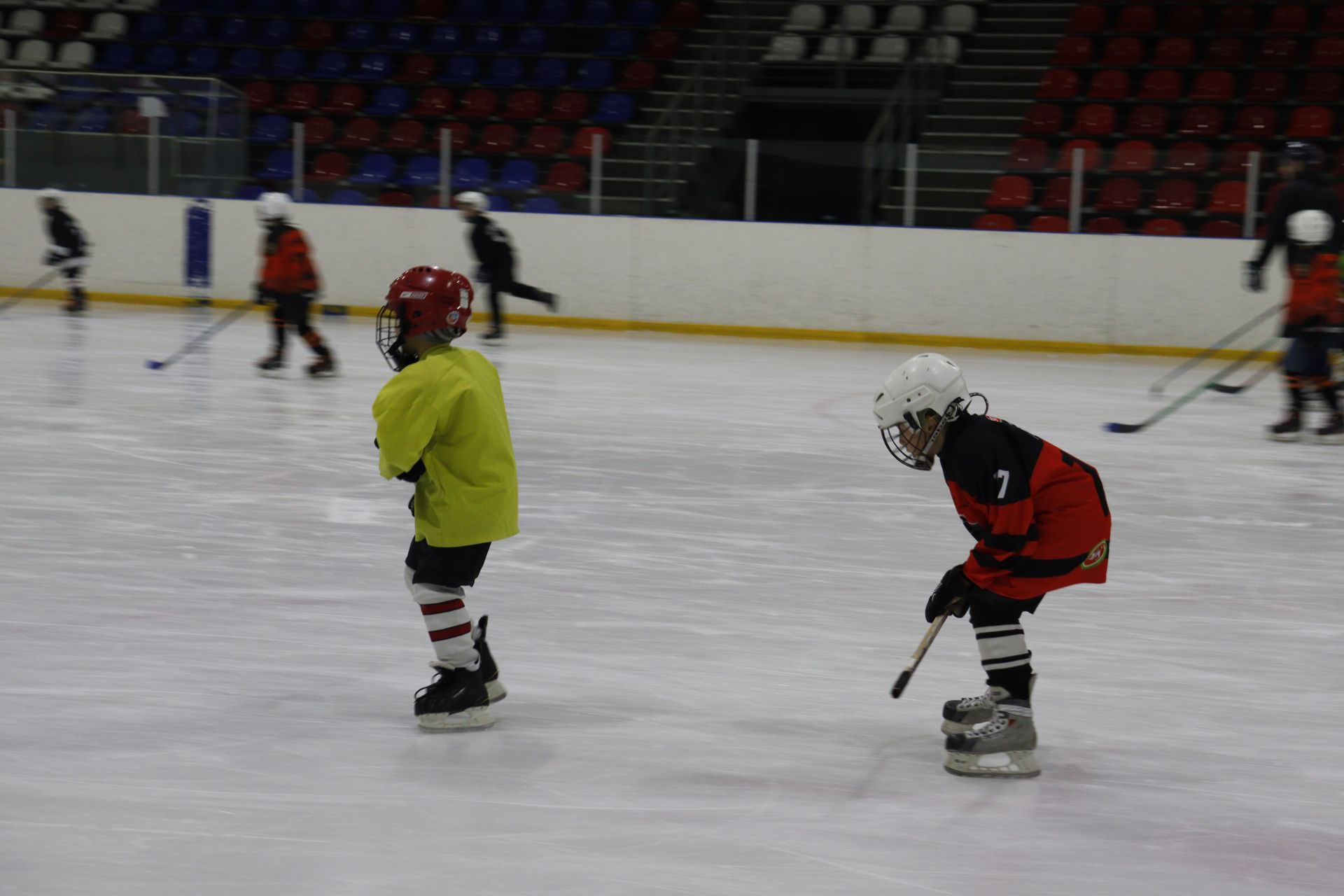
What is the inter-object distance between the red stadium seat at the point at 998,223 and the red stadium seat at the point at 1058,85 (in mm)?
2550

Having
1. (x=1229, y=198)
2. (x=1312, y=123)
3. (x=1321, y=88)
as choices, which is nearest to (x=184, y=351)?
(x=1229, y=198)

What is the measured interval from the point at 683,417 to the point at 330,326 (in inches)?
256

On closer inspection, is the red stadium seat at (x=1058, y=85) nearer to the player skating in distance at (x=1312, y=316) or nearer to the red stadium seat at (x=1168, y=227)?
the red stadium seat at (x=1168, y=227)

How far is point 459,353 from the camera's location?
3.10 meters

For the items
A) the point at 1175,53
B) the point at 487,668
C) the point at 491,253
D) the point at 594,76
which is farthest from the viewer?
the point at 594,76

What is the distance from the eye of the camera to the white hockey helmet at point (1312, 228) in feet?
25.5

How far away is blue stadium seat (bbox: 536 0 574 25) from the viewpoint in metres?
18.6

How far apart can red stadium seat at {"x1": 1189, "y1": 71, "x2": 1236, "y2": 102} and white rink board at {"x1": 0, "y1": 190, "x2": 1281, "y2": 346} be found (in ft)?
8.87

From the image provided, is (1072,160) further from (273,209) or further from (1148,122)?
(273,209)

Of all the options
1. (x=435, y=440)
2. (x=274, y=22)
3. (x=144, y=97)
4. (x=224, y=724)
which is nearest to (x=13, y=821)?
(x=224, y=724)

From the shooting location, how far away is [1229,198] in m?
13.4

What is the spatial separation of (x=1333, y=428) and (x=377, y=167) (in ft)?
36.3

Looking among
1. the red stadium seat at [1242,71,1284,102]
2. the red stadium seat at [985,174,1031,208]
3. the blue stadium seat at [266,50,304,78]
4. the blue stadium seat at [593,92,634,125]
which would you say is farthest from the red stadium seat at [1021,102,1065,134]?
the blue stadium seat at [266,50,304,78]

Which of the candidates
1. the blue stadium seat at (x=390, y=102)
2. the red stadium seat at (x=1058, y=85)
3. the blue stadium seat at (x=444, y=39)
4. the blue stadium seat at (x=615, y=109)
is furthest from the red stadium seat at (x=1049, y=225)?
the blue stadium seat at (x=444, y=39)
